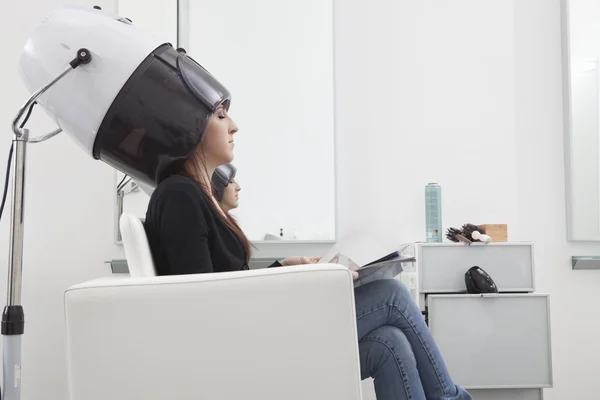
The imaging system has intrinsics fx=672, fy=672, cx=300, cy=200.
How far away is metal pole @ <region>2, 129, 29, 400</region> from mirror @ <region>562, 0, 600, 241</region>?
8.56 ft

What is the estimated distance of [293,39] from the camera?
3297mm

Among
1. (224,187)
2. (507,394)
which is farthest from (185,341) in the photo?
(507,394)

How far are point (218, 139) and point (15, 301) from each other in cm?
72

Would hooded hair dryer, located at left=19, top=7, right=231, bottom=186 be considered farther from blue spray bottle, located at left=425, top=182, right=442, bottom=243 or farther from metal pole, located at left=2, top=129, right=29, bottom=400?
blue spray bottle, located at left=425, top=182, right=442, bottom=243

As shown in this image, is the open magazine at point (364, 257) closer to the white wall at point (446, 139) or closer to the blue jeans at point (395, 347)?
the blue jeans at point (395, 347)

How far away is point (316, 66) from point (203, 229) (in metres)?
1.90


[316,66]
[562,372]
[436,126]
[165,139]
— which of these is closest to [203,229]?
[165,139]

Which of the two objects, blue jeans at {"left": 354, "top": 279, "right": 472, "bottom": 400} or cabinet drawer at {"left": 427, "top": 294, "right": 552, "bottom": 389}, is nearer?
blue jeans at {"left": 354, "top": 279, "right": 472, "bottom": 400}

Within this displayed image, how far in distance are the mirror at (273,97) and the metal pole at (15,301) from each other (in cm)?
128

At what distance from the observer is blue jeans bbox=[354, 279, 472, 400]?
1772 millimetres

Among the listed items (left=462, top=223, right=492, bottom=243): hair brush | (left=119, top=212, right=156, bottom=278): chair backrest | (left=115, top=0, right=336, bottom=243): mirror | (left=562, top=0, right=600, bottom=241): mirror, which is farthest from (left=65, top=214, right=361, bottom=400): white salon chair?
(left=562, top=0, right=600, bottom=241): mirror

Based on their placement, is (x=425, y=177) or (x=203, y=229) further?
(x=425, y=177)

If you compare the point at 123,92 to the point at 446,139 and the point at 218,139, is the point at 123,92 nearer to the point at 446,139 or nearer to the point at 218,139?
the point at 218,139

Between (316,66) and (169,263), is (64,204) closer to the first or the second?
(316,66)
